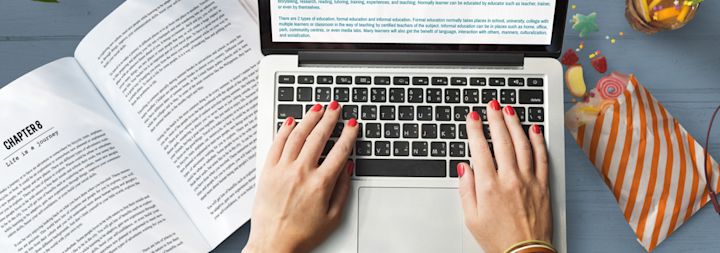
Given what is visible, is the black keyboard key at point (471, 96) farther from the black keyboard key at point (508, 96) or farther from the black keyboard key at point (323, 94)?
the black keyboard key at point (323, 94)

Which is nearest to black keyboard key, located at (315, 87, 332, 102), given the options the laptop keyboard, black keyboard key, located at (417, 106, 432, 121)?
the laptop keyboard

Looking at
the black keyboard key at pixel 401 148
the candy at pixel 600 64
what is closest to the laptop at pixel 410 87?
the black keyboard key at pixel 401 148

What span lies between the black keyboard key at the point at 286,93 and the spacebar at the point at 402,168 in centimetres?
11

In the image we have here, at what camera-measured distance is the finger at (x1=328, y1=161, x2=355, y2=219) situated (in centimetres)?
75

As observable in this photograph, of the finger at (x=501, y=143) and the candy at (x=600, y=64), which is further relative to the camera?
the candy at (x=600, y=64)

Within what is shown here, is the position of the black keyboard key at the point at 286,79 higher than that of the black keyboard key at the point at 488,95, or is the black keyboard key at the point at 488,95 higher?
the black keyboard key at the point at 286,79

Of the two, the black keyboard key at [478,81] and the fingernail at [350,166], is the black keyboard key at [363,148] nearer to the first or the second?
the fingernail at [350,166]

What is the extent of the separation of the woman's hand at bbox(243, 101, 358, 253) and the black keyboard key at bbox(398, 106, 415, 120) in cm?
5

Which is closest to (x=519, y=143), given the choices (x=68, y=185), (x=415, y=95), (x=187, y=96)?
(x=415, y=95)

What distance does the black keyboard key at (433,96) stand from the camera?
764 mm

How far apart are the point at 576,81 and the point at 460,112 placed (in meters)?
0.18

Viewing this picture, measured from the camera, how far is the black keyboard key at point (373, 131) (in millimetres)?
757

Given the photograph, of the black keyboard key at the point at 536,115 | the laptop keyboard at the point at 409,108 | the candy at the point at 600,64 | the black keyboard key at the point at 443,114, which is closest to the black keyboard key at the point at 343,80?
the laptop keyboard at the point at 409,108

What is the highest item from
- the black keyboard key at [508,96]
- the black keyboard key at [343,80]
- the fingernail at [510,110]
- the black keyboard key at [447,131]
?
the black keyboard key at [343,80]
